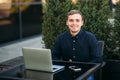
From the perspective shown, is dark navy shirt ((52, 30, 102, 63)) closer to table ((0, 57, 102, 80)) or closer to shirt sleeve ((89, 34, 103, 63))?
shirt sleeve ((89, 34, 103, 63))

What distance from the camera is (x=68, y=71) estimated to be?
3.24 metres

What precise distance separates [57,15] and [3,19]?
4220 mm

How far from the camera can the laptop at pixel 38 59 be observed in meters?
2.98

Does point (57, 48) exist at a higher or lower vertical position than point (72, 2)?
lower

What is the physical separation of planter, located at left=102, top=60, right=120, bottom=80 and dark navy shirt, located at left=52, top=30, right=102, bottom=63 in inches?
41.0

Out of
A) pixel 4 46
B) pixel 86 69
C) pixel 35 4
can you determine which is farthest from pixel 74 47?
pixel 35 4

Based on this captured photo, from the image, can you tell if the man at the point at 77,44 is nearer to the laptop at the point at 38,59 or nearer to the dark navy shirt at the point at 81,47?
the dark navy shirt at the point at 81,47

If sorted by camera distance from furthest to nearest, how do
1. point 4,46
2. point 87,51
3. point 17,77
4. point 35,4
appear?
point 35,4 → point 4,46 → point 87,51 → point 17,77

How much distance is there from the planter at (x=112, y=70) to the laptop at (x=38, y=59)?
1732 mm

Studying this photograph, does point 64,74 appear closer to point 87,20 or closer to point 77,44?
point 77,44

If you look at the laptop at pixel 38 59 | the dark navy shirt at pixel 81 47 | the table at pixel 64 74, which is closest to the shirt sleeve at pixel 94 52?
the dark navy shirt at pixel 81 47

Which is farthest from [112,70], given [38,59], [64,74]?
[38,59]

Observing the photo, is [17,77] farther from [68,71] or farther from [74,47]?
[74,47]

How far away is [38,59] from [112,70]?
2.03m
